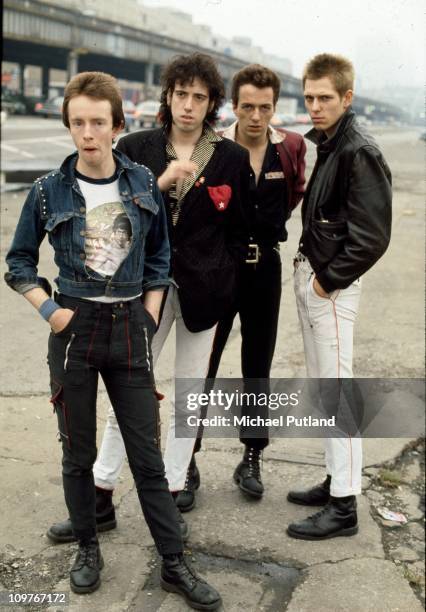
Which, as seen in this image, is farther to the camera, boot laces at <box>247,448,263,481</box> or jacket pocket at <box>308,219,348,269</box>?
boot laces at <box>247,448,263,481</box>

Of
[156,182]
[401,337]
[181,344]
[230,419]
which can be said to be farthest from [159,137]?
[401,337]

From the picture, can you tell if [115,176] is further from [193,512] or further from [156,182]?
[193,512]

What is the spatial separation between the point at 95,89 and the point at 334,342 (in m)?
1.42

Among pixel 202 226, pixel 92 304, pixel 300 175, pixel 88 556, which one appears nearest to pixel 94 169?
pixel 92 304

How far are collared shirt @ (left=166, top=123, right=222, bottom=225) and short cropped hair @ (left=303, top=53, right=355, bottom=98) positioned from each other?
18.4 inches

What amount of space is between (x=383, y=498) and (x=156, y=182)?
6.29 ft

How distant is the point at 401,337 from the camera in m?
6.00

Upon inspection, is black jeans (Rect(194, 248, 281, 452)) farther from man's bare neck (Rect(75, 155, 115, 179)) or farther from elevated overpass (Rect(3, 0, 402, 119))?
elevated overpass (Rect(3, 0, 402, 119))

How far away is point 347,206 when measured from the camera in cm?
291

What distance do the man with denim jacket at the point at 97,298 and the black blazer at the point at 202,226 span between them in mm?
242

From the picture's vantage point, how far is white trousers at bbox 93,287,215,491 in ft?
9.88

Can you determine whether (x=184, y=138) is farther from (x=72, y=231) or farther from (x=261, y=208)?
(x=72, y=231)

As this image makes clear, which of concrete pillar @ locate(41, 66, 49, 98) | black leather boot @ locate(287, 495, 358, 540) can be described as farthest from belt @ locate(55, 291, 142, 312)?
concrete pillar @ locate(41, 66, 49, 98)

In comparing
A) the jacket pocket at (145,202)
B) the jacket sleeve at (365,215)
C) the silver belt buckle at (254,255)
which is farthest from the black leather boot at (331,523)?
the jacket pocket at (145,202)
